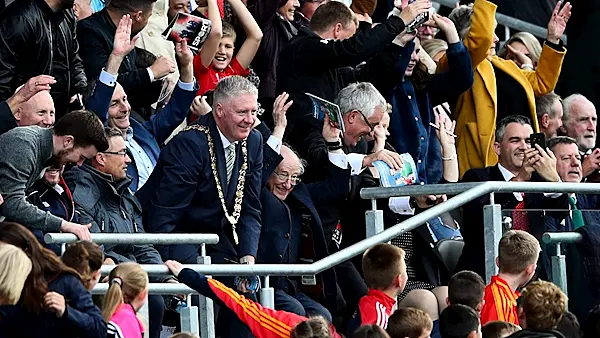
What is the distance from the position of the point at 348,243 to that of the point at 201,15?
2.31 metres

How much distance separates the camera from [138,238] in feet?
30.1

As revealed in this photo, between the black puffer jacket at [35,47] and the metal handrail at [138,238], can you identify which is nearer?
the metal handrail at [138,238]

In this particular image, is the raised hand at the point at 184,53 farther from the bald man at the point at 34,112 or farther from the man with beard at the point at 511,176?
the man with beard at the point at 511,176

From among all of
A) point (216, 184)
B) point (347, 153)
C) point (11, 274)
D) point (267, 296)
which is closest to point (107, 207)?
point (216, 184)

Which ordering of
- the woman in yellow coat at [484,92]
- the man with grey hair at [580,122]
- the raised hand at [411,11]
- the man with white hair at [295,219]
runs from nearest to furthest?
the man with white hair at [295,219] < the raised hand at [411,11] < the woman in yellow coat at [484,92] < the man with grey hair at [580,122]

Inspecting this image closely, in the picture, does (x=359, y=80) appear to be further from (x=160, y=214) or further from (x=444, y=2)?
(x=444, y=2)

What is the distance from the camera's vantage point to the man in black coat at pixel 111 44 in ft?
38.0

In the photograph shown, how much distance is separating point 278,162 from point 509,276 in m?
1.85

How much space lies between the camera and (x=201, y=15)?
1277 cm

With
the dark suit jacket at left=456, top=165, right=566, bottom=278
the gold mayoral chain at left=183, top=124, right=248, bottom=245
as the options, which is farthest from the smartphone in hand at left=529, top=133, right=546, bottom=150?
the gold mayoral chain at left=183, top=124, right=248, bottom=245

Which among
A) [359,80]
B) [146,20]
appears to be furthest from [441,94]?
[146,20]

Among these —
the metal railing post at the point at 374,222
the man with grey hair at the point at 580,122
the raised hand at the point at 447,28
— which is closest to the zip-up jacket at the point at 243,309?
the metal railing post at the point at 374,222

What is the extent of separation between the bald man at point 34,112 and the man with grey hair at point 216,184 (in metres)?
0.84

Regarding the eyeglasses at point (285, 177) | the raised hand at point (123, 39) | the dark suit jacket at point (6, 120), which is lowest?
the eyeglasses at point (285, 177)
